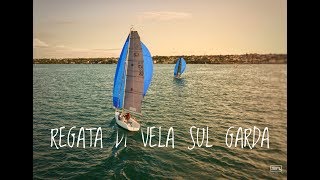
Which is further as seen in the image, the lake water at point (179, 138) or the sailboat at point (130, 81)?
the sailboat at point (130, 81)

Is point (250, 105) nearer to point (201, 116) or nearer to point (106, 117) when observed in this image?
point (201, 116)

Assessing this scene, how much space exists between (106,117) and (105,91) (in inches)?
158

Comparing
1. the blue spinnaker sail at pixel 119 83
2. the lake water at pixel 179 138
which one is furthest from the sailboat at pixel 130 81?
the lake water at pixel 179 138

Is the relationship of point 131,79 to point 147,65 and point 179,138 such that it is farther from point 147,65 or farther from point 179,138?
point 179,138

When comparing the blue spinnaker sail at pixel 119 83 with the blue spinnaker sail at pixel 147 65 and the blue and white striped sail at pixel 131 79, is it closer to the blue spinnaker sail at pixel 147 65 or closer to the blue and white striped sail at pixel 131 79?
the blue and white striped sail at pixel 131 79

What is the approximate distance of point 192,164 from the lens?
895cm

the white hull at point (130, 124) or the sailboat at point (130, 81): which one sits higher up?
the sailboat at point (130, 81)

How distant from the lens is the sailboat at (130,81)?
1173cm

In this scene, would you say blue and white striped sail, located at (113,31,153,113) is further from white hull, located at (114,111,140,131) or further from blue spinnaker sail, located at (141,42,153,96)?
white hull, located at (114,111,140,131)

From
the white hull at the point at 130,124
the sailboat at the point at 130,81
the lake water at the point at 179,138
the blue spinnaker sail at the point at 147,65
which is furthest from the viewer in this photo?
the sailboat at the point at 130,81

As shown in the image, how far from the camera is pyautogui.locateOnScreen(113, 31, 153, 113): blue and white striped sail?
11812 millimetres

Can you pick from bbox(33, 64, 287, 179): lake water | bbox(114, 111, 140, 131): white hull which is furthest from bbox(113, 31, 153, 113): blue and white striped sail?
bbox(33, 64, 287, 179): lake water

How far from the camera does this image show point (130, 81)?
1205 cm
